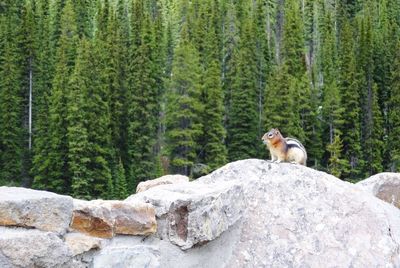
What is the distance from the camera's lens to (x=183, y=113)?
5403cm

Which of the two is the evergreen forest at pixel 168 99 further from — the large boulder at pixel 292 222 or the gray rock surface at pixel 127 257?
the gray rock surface at pixel 127 257

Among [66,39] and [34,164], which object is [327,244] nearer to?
[34,164]

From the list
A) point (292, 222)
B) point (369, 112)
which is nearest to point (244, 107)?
point (369, 112)

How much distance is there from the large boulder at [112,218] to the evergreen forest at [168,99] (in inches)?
1670

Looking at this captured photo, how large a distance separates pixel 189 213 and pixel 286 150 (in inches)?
133

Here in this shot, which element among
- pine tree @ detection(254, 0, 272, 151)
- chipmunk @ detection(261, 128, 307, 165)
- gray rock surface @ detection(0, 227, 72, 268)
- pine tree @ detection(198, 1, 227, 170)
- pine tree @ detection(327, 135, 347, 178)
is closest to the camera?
gray rock surface @ detection(0, 227, 72, 268)

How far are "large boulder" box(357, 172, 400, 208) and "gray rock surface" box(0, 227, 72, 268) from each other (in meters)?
5.54

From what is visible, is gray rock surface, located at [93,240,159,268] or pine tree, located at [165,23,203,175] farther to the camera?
pine tree, located at [165,23,203,175]

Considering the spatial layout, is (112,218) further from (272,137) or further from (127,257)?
(272,137)

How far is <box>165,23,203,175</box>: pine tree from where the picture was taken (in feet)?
174

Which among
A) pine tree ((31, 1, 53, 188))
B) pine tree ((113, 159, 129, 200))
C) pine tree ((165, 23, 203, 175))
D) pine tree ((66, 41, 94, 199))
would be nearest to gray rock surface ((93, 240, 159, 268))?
pine tree ((66, 41, 94, 199))

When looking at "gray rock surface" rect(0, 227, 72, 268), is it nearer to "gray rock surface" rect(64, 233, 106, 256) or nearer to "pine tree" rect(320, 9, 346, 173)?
"gray rock surface" rect(64, 233, 106, 256)

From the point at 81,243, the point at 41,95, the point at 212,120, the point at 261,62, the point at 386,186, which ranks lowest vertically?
the point at 212,120

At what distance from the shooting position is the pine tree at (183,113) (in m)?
52.9
